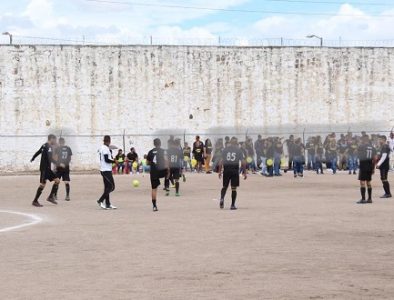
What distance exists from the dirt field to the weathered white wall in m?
18.5

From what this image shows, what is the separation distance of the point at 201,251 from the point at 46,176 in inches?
394

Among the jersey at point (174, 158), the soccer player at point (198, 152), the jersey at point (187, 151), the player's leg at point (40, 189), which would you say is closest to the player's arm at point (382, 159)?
the jersey at point (174, 158)

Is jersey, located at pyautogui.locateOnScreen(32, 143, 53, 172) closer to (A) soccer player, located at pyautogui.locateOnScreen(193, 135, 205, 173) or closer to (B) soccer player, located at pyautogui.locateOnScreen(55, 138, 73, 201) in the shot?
(B) soccer player, located at pyautogui.locateOnScreen(55, 138, 73, 201)

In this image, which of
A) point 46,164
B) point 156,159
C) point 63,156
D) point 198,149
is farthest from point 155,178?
point 198,149

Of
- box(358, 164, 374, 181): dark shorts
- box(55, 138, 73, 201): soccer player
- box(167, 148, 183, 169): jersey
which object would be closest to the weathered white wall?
box(167, 148, 183, 169): jersey

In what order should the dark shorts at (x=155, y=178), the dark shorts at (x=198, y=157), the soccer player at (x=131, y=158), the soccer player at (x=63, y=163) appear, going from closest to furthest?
the dark shorts at (x=155, y=178) < the soccer player at (x=63, y=163) < the dark shorts at (x=198, y=157) < the soccer player at (x=131, y=158)

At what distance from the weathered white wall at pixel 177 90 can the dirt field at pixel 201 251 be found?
18.5m

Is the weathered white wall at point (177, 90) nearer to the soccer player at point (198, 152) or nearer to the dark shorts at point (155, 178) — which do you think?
the soccer player at point (198, 152)

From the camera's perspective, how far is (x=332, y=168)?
35.7 m

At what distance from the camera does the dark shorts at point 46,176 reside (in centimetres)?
2047

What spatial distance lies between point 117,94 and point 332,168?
1185 centimetres

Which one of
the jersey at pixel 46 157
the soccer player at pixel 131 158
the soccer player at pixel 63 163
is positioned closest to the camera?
the jersey at pixel 46 157

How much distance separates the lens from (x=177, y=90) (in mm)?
41062

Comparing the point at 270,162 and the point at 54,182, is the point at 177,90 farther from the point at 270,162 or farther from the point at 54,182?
the point at 54,182
